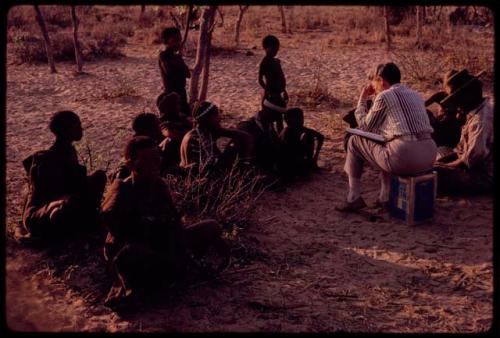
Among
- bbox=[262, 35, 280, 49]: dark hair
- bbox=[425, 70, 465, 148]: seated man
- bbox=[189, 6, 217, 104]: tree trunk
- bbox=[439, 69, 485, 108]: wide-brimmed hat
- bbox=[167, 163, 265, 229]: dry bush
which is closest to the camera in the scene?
bbox=[167, 163, 265, 229]: dry bush

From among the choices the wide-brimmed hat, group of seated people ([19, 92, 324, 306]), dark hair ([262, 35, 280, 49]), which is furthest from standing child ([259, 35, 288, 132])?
the wide-brimmed hat

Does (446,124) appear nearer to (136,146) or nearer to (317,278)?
(317,278)

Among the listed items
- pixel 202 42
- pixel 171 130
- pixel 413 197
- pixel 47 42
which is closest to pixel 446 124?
pixel 413 197

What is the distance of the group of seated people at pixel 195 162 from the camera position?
360 cm

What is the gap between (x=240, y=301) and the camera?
12.5ft

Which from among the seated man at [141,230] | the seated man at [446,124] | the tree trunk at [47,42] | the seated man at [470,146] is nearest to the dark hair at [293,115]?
the seated man at [446,124]

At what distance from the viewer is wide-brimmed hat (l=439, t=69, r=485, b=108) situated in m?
5.31

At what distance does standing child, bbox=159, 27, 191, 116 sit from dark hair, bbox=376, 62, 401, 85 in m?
2.44

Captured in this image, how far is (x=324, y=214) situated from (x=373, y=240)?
0.65 m

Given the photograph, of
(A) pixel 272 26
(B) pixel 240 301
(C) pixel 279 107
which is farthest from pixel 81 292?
(A) pixel 272 26

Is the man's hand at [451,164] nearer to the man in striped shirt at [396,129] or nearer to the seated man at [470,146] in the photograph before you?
the seated man at [470,146]

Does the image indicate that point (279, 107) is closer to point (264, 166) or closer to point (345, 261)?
point (264, 166)

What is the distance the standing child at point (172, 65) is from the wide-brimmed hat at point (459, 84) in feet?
9.20

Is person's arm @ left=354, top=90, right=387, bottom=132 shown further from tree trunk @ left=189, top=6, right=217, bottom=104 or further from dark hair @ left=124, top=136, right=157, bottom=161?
tree trunk @ left=189, top=6, right=217, bottom=104
